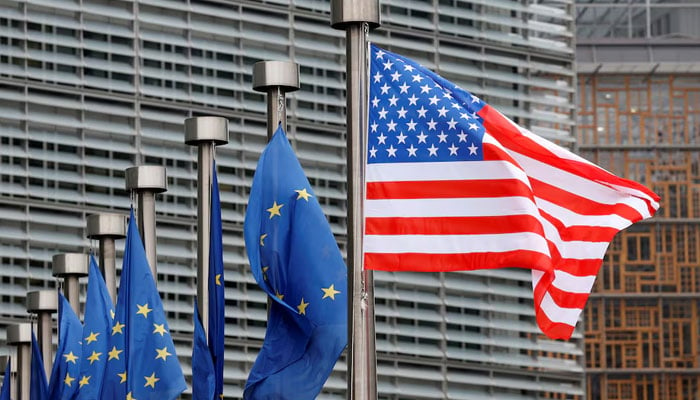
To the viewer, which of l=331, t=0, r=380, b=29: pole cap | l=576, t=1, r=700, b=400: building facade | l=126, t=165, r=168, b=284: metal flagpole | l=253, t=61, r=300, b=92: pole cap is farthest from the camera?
l=576, t=1, r=700, b=400: building facade

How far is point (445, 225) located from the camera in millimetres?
13641

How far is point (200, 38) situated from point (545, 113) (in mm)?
8891

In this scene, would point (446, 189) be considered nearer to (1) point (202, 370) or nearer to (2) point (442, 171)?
(2) point (442, 171)

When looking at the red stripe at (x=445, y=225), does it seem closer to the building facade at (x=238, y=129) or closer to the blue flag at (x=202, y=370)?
the blue flag at (x=202, y=370)

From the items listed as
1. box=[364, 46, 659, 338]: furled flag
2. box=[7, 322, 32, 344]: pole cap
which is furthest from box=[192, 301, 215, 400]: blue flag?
box=[7, 322, 32, 344]: pole cap

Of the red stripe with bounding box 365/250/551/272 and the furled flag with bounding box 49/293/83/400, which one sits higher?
the red stripe with bounding box 365/250/551/272

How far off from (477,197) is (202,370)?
5.71 m

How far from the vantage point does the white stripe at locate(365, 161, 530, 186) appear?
45.3 feet

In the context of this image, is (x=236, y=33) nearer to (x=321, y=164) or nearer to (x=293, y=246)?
(x=321, y=164)

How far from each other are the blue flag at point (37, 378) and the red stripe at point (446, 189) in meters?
15.4

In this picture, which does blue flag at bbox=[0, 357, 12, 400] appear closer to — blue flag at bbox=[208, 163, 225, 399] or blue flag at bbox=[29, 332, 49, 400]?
blue flag at bbox=[29, 332, 49, 400]

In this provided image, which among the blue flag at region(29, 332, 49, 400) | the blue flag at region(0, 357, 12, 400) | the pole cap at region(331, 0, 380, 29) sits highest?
the pole cap at region(331, 0, 380, 29)

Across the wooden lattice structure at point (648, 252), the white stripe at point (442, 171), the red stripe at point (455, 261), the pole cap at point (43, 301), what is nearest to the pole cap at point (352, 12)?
the white stripe at point (442, 171)

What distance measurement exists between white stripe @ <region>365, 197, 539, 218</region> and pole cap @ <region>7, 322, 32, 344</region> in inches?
835
